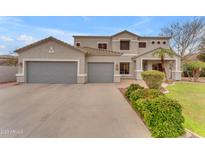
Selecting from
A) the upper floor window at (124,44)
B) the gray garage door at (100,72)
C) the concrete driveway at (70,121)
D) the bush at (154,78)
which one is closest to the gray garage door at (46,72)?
the gray garage door at (100,72)

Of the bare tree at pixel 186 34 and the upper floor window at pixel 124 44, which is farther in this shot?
the bare tree at pixel 186 34

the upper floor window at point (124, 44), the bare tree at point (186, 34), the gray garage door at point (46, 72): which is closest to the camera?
the gray garage door at point (46, 72)

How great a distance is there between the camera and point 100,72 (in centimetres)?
1695

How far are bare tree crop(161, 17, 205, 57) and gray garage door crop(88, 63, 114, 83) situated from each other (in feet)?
63.5

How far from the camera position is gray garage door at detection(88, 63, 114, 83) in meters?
16.9

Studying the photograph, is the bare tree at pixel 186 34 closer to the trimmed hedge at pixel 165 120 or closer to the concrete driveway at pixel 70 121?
the concrete driveway at pixel 70 121

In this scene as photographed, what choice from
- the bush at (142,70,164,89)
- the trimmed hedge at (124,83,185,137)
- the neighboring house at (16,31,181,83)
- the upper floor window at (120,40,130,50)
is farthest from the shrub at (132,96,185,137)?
the upper floor window at (120,40,130,50)

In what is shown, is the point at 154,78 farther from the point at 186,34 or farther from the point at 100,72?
the point at 186,34

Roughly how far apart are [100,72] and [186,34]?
69.8ft

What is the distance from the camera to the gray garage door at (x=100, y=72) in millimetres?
16938

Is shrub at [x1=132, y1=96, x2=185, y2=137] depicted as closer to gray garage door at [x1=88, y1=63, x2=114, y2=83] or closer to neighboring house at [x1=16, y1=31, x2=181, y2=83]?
neighboring house at [x1=16, y1=31, x2=181, y2=83]

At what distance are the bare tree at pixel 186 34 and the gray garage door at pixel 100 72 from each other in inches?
763
